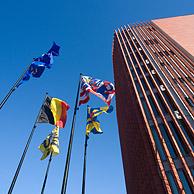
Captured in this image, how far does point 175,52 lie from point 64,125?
883 inches

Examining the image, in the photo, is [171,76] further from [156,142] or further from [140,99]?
[156,142]


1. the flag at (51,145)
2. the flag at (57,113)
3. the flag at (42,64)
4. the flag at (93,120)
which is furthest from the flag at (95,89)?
the flag at (51,145)

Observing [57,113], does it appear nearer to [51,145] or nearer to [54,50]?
[54,50]

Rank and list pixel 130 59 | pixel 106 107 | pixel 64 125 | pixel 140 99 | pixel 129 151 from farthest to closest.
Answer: pixel 130 59, pixel 129 151, pixel 140 99, pixel 106 107, pixel 64 125

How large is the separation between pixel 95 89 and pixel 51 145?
7.26 m

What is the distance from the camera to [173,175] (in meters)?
14.3

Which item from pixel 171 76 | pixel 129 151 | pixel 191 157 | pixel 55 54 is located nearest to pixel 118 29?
pixel 171 76

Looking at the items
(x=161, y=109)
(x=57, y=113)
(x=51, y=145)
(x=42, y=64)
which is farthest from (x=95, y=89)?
(x=161, y=109)

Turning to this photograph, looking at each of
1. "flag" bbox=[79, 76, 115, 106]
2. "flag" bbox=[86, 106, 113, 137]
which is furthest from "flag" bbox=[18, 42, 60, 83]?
"flag" bbox=[86, 106, 113, 137]

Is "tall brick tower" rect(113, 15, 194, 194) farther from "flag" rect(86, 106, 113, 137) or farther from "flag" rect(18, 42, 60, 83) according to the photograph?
"flag" rect(18, 42, 60, 83)

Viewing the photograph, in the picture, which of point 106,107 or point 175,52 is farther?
point 175,52

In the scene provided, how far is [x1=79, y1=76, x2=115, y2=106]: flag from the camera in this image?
46.5ft

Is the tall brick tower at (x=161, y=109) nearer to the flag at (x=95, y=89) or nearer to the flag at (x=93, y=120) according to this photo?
the flag at (x=93, y=120)

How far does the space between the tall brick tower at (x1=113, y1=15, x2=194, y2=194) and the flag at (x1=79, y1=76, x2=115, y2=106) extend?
573 centimetres
